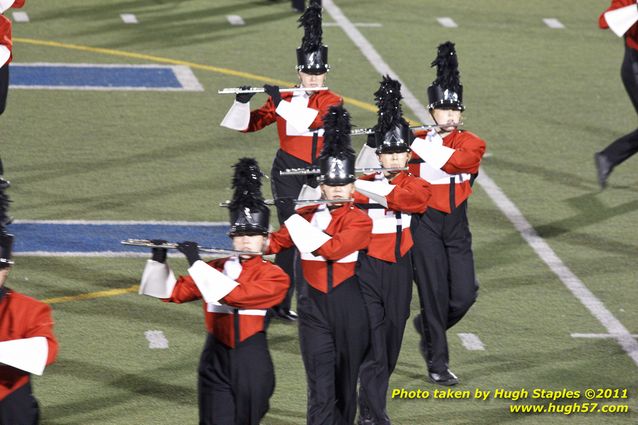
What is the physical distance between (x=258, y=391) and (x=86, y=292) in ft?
11.1

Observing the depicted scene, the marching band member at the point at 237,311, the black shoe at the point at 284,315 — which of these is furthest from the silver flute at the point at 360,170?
the black shoe at the point at 284,315

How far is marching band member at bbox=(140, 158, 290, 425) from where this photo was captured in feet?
23.0

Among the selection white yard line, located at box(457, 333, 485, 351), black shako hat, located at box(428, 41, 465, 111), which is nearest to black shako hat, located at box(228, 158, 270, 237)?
black shako hat, located at box(428, 41, 465, 111)

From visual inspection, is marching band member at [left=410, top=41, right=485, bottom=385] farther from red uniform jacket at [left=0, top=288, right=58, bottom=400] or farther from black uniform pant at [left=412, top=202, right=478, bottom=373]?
red uniform jacket at [left=0, top=288, right=58, bottom=400]

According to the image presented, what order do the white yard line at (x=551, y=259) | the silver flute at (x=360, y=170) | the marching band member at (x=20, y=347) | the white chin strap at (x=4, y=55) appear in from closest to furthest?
the marching band member at (x=20, y=347) → the silver flute at (x=360, y=170) → the white yard line at (x=551, y=259) → the white chin strap at (x=4, y=55)

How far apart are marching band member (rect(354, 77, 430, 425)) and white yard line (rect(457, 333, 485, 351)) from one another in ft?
4.41

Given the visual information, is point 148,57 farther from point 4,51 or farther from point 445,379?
point 445,379

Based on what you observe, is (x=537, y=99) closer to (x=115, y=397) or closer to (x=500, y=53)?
(x=500, y=53)

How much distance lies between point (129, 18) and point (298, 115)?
8304mm

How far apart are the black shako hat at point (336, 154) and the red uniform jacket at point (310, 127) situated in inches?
70.3

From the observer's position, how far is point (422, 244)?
29.0 feet

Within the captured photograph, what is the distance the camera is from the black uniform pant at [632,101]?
11.5 meters

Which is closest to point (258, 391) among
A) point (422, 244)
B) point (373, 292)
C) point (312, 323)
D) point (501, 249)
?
point (312, 323)

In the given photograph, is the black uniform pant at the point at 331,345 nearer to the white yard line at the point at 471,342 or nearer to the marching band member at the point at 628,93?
the white yard line at the point at 471,342
